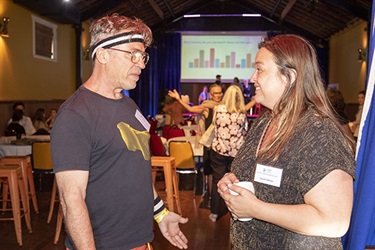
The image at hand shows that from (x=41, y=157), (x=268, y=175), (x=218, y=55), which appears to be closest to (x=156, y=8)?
(x=218, y=55)

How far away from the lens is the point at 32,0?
902 centimetres

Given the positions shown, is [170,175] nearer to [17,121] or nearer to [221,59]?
[17,121]

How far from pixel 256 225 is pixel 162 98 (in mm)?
15471

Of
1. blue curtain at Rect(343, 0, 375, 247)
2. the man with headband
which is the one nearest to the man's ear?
the man with headband

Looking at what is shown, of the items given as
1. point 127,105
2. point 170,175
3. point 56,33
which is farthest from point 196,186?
point 56,33

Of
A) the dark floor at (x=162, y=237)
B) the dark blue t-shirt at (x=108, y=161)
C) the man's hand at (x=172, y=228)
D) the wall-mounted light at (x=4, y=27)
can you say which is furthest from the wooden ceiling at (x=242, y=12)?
the dark blue t-shirt at (x=108, y=161)

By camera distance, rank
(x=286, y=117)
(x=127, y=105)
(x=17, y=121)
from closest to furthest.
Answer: (x=286, y=117) < (x=127, y=105) < (x=17, y=121)

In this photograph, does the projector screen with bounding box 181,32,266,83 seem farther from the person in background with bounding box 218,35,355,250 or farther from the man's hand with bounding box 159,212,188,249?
the person in background with bounding box 218,35,355,250

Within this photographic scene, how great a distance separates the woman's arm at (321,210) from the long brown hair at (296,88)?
169mm

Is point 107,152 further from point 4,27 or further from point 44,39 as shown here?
point 44,39

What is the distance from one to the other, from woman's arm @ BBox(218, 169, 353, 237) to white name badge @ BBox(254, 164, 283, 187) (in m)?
0.08

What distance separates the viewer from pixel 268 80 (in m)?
1.42

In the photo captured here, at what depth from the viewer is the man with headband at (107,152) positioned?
142 cm

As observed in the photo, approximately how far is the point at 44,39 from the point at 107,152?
9.62m
